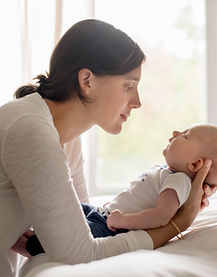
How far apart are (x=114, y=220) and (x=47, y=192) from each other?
11.4 inches

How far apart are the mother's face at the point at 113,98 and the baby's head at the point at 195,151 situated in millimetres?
211

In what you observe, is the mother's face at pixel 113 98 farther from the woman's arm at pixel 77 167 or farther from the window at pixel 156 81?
the window at pixel 156 81

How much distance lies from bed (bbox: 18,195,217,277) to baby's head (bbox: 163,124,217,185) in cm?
21

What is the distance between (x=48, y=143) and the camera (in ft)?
4.27

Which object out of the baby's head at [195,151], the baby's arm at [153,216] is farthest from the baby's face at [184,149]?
the baby's arm at [153,216]

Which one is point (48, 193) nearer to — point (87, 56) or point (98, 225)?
point (98, 225)

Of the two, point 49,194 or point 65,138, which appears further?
point 65,138

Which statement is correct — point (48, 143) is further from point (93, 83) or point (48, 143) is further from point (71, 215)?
point (93, 83)

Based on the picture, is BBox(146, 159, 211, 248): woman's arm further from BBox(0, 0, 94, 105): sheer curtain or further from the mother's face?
BBox(0, 0, 94, 105): sheer curtain

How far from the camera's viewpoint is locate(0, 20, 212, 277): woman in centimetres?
127

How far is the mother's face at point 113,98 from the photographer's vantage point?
1600 millimetres

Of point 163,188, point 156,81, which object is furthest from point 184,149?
point 156,81

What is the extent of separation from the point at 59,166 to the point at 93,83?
0.39 m

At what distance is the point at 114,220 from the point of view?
148 centimetres
